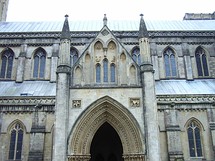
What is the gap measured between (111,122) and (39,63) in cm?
1287

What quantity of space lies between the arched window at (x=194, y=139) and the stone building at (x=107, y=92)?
83 mm

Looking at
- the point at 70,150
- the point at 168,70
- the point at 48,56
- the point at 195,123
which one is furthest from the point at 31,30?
the point at 195,123

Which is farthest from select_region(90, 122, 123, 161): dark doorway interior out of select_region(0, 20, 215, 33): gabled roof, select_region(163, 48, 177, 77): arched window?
select_region(0, 20, 215, 33): gabled roof

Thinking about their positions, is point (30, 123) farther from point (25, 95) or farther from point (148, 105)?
point (148, 105)

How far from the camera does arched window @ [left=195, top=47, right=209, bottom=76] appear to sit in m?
28.9

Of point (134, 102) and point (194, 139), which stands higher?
point (134, 102)

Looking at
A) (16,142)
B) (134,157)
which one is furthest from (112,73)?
(16,142)

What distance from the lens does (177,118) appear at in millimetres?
23766

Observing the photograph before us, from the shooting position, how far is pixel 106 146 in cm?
2531

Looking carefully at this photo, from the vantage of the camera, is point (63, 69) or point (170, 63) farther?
point (170, 63)

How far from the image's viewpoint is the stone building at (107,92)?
1881cm

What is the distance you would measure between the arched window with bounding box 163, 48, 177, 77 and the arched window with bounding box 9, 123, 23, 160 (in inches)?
610

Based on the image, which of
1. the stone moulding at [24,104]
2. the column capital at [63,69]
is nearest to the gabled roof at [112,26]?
the stone moulding at [24,104]

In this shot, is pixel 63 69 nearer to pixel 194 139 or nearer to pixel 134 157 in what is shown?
pixel 134 157
